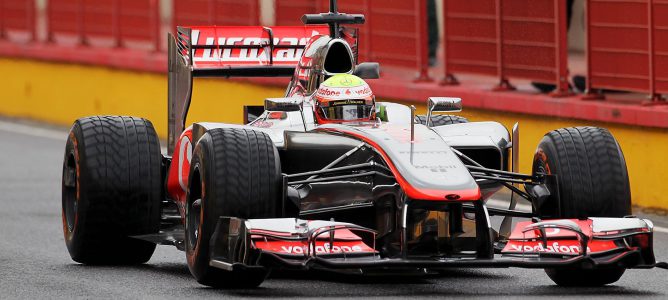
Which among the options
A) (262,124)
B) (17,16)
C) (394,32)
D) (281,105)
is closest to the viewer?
(281,105)

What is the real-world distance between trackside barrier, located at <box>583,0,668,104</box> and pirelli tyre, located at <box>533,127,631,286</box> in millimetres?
4599

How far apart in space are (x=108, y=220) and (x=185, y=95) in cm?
147

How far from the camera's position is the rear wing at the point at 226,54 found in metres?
13.2

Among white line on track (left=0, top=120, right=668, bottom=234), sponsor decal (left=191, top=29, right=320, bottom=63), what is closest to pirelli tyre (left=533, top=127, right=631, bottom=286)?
sponsor decal (left=191, top=29, right=320, bottom=63)

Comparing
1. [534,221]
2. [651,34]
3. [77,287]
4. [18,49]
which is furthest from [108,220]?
[18,49]

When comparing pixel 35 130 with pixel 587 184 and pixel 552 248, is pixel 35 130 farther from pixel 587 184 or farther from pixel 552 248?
pixel 552 248

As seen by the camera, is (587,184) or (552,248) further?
(587,184)

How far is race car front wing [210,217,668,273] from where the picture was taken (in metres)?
9.75

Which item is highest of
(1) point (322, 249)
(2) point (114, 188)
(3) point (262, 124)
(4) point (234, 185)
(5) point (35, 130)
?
(3) point (262, 124)

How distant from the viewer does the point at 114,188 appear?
11.8 meters

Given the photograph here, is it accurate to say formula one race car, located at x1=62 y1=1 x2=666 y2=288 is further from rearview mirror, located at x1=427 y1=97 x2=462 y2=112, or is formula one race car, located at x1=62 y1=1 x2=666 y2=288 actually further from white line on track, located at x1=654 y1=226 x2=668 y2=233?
white line on track, located at x1=654 y1=226 x2=668 y2=233

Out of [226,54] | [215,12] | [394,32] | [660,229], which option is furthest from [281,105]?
[215,12]

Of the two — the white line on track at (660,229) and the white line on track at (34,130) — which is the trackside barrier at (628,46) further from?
the white line on track at (34,130)

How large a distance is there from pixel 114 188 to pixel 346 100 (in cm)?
160
